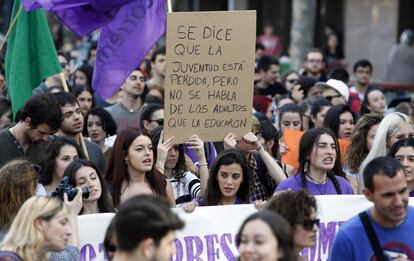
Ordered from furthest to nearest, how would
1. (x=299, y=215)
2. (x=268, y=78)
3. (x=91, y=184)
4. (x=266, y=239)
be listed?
(x=268, y=78) → (x=91, y=184) → (x=299, y=215) → (x=266, y=239)

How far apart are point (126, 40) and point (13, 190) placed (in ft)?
10.9

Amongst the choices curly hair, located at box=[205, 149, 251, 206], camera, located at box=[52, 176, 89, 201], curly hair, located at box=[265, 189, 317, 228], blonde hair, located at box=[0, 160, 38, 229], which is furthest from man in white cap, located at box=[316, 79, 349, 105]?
curly hair, located at box=[265, 189, 317, 228]

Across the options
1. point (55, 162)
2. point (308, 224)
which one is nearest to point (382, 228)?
point (308, 224)

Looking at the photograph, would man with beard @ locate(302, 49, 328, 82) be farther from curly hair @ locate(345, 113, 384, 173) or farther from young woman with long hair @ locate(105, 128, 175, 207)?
young woman with long hair @ locate(105, 128, 175, 207)

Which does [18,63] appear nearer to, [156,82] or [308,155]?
[308,155]

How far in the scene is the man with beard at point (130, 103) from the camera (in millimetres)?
13086

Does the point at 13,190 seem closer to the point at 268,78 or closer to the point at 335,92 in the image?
the point at 335,92

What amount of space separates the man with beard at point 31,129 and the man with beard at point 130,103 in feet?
11.7

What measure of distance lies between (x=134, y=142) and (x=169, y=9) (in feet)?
4.14

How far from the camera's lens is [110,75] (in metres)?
10.6

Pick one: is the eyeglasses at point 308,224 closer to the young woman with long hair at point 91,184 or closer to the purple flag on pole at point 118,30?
the young woman with long hair at point 91,184

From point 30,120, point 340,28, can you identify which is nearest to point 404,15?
point 340,28

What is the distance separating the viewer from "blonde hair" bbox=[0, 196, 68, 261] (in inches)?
256

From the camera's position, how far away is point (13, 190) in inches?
295
